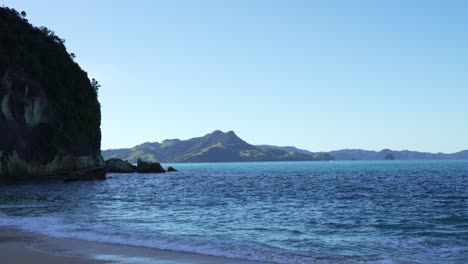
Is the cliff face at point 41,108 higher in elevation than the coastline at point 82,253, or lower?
higher

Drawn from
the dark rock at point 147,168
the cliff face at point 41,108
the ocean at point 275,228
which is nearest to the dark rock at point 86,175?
the cliff face at point 41,108

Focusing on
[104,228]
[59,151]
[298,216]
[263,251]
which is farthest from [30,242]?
[59,151]

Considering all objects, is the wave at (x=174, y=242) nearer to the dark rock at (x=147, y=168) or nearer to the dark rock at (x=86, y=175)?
the dark rock at (x=86, y=175)

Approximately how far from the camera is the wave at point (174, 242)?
13422 millimetres

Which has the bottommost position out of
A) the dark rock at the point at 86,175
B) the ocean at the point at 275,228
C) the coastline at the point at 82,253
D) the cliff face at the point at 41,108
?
the ocean at the point at 275,228

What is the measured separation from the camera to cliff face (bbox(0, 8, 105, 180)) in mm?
67312

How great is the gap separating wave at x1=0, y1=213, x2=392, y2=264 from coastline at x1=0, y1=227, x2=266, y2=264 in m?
0.70

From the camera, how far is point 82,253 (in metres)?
13.4

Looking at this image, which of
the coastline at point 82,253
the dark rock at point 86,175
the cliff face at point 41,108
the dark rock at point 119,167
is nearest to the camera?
the coastline at point 82,253

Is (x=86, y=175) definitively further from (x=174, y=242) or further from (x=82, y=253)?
(x=82, y=253)

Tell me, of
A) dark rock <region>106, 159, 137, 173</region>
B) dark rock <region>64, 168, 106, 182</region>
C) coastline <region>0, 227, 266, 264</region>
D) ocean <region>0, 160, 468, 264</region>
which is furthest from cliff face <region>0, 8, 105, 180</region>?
coastline <region>0, 227, 266, 264</region>

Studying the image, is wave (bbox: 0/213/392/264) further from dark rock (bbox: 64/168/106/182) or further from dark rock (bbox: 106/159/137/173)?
dark rock (bbox: 106/159/137/173)

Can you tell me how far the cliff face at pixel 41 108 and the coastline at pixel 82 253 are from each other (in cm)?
5505

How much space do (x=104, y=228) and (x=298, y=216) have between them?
11.2 m
